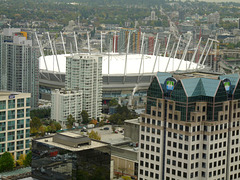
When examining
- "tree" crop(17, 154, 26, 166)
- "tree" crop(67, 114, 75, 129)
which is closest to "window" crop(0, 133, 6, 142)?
"tree" crop(17, 154, 26, 166)

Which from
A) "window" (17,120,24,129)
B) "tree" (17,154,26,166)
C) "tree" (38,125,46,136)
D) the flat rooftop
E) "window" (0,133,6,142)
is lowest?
"tree" (17,154,26,166)

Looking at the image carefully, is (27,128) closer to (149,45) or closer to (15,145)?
(15,145)

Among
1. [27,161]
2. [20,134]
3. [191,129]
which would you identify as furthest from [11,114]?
[191,129]

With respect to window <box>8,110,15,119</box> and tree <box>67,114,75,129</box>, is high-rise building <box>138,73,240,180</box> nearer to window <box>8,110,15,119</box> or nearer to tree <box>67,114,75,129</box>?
window <box>8,110,15,119</box>

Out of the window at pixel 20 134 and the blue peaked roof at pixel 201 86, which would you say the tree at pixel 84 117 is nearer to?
the window at pixel 20 134

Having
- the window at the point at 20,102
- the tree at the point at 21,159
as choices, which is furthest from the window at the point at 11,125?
the tree at the point at 21,159

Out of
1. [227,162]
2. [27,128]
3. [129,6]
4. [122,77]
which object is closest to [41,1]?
[129,6]
